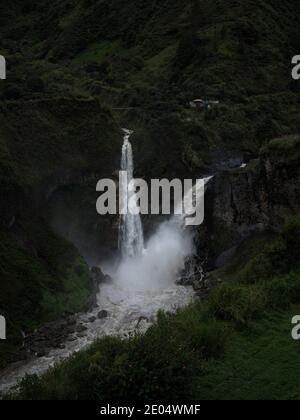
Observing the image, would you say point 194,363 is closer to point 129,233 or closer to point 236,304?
point 236,304

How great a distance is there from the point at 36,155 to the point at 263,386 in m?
27.0

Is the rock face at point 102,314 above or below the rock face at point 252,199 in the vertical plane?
below

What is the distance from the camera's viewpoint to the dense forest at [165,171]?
12.2 meters

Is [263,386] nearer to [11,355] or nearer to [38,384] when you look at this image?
[38,384]

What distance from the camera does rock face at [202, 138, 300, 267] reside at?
29.9 metres

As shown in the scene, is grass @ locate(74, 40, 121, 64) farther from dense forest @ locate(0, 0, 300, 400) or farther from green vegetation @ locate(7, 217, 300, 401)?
green vegetation @ locate(7, 217, 300, 401)

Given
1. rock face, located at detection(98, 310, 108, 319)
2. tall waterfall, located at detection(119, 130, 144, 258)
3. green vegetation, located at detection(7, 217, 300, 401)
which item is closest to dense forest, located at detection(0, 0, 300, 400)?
green vegetation, located at detection(7, 217, 300, 401)

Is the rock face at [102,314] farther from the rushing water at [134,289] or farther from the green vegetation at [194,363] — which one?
the green vegetation at [194,363]

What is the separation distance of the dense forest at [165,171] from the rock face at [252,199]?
9cm

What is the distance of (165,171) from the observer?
42.9 m

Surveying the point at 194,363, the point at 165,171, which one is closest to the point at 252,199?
the point at 165,171

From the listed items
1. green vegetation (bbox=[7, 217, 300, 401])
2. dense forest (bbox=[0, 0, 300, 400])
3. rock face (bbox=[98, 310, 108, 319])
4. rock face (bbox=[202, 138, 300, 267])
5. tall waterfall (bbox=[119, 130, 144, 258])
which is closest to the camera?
green vegetation (bbox=[7, 217, 300, 401])

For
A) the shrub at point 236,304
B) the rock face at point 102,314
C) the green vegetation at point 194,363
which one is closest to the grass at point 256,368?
the green vegetation at point 194,363

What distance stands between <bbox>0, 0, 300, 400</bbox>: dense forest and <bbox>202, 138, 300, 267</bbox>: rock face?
9 centimetres
